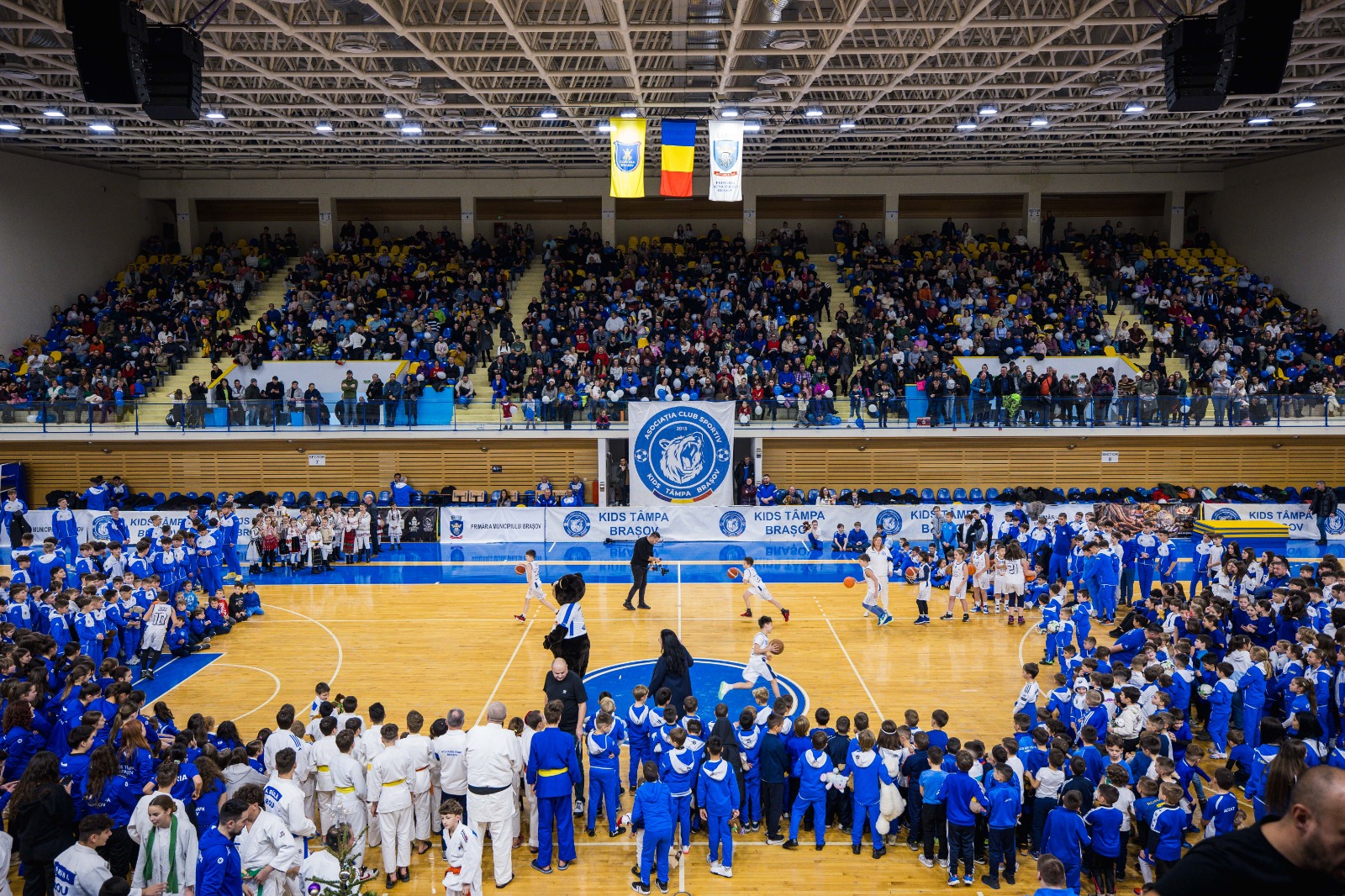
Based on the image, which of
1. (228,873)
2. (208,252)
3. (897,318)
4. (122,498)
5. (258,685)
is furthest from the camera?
(208,252)

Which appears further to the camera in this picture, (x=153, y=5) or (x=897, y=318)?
(x=897, y=318)

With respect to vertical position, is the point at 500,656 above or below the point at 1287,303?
below

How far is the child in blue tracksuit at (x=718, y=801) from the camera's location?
9.74 meters

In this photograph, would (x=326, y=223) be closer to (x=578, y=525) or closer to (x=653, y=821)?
(x=578, y=525)

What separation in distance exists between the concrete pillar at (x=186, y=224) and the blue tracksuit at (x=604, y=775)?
1585 inches

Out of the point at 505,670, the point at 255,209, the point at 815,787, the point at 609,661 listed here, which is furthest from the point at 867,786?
the point at 255,209

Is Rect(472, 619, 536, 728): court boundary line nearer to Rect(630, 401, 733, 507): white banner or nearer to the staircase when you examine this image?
Rect(630, 401, 733, 507): white banner

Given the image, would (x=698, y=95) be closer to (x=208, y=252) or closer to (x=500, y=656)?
(x=500, y=656)

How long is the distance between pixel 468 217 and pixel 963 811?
37.2 meters

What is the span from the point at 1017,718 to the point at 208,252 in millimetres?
41690

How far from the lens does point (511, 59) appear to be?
23.9 m

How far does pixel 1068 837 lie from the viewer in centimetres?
917

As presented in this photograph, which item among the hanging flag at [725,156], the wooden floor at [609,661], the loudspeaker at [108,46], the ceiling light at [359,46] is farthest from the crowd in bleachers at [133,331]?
the hanging flag at [725,156]

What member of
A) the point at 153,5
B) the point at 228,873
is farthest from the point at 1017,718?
the point at 153,5
